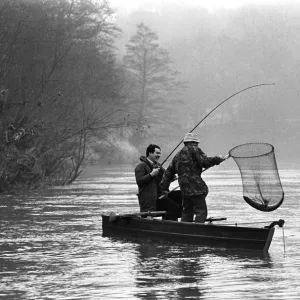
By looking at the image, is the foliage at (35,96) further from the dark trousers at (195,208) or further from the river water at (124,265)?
the dark trousers at (195,208)

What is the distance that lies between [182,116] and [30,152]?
273 ft

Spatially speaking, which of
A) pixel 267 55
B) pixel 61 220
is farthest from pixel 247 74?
pixel 61 220

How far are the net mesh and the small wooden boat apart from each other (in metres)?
0.70

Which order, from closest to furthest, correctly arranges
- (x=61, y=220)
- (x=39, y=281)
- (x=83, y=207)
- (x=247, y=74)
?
1. (x=39, y=281)
2. (x=61, y=220)
3. (x=83, y=207)
4. (x=247, y=74)

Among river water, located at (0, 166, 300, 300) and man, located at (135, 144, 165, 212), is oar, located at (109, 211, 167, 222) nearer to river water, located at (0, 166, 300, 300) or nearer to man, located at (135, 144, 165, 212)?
man, located at (135, 144, 165, 212)

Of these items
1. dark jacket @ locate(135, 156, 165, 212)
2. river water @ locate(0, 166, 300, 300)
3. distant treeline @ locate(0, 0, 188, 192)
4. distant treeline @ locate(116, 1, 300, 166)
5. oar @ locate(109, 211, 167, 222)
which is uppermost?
distant treeline @ locate(116, 1, 300, 166)

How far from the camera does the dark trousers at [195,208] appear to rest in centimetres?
1459

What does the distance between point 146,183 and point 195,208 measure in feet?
3.95

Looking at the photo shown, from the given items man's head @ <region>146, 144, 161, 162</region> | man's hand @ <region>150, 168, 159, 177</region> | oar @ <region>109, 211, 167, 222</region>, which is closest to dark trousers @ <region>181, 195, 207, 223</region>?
oar @ <region>109, 211, 167, 222</region>

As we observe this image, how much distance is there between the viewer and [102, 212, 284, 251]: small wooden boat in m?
13.9

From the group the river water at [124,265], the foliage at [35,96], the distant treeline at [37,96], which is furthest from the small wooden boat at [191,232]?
the foliage at [35,96]

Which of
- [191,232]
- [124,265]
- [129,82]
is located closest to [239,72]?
[129,82]

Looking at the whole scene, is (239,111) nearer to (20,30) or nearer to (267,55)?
(267,55)

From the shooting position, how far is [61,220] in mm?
20188
